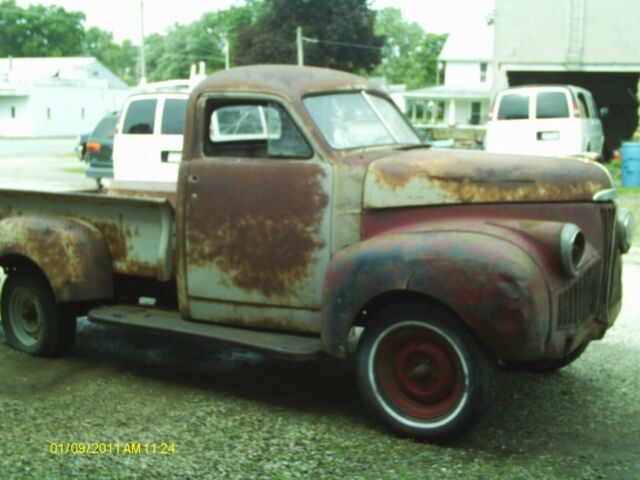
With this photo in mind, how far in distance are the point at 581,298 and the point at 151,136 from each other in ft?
37.2

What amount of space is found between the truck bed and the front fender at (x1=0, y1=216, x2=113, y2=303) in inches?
3.1

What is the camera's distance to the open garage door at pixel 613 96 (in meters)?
31.4

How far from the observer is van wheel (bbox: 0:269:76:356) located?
6691 millimetres

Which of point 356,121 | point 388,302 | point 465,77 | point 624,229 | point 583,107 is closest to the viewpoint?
point 388,302

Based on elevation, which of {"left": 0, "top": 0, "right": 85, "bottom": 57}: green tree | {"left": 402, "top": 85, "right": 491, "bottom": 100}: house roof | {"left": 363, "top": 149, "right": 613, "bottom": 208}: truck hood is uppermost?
{"left": 0, "top": 0, "right": 85, "bottom": 57}: green tree

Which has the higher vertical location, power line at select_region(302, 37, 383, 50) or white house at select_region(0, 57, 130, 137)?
power line at select_region(302, 37, 383, 50)

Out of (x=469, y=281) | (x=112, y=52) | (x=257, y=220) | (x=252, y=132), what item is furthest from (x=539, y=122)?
(x=112, y=52)

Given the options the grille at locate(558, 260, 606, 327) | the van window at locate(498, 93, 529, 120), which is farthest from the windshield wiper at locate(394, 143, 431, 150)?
the van window at locate(498, 93, 529, 120)

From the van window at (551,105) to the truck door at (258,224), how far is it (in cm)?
1499

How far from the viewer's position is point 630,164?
19.6 meters

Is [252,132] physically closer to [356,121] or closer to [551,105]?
[356,121]

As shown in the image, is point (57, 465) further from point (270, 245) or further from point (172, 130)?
point (172, 130)

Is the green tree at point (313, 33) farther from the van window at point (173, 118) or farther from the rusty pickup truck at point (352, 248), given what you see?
the rusty pickup truck at point (352, 248)
